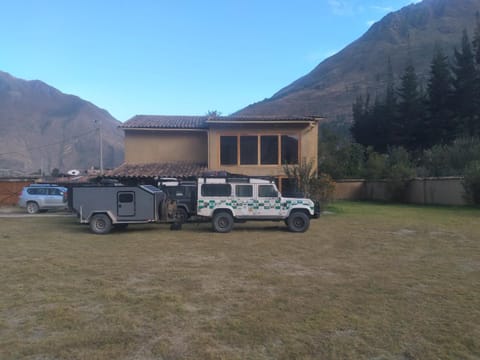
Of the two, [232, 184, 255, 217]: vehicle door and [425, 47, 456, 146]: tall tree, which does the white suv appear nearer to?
[232, 184, 255, 217]: vehicle door

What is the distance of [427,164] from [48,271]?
3529cm

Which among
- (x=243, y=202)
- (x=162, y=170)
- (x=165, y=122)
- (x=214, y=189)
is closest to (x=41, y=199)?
(x=162, y=170)

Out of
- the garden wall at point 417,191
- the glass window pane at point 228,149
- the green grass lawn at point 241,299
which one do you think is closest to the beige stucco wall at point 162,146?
the glass window pane at point 228,149

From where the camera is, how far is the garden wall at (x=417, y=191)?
25.0 metres

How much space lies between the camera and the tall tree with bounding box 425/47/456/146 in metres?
44.2

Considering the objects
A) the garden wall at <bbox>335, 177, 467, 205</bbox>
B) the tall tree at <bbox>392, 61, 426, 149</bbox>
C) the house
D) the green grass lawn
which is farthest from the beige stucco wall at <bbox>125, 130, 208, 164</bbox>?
the tall tree at <bbox>392, 61, 426, 149</bbox>

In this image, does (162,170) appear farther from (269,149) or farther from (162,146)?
(269,149)

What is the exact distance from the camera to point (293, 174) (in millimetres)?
20609

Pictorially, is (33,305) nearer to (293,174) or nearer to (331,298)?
(331,298)

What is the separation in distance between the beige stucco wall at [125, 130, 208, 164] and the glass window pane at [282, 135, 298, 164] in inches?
200

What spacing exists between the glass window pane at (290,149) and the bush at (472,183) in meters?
→ 10.2

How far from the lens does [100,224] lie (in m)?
13.8

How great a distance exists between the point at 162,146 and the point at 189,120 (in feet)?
10.5

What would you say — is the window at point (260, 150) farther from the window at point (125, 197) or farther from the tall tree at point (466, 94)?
the tall tree at point (466, 94)
